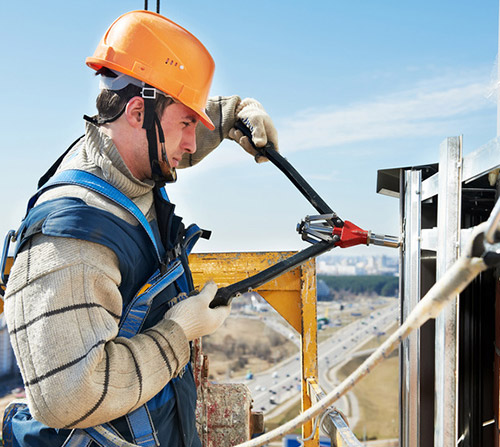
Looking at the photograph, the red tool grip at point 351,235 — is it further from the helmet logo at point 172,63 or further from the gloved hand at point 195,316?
the helmet logo at point 172,63

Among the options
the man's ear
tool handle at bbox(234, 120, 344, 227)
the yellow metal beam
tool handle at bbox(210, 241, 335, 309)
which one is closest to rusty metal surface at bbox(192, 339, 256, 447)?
the yellow metal beam

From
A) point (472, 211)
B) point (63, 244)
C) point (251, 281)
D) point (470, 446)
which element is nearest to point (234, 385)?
point (251, 281)

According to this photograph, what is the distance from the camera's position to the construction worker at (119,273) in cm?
182

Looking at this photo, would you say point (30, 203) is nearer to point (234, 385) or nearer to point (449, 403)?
point (449, 403)

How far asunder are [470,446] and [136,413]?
4.86ft

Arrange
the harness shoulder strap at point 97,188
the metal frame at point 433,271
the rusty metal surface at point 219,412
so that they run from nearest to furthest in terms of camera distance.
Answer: the harness shoulder strap at point 97,188
the metal frame at point 433,271
the rusty metal surface at point 219,412

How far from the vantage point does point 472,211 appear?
2711 millimetres

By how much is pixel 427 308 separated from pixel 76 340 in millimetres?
1109

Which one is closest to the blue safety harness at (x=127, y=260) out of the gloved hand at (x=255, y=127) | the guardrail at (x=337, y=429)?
the guardrail at (x=337, y=429)

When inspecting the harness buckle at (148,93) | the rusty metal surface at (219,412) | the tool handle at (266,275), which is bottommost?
the rusty metal surface at (219,412)

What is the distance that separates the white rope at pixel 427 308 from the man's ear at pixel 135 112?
4.20 ft

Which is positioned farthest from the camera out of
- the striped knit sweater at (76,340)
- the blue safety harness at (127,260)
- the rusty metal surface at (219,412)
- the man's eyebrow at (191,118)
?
the rusty metal surface at (219,412)

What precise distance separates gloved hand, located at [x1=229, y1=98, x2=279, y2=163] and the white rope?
1820 mm

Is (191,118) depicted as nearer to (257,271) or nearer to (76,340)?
(76,340)
